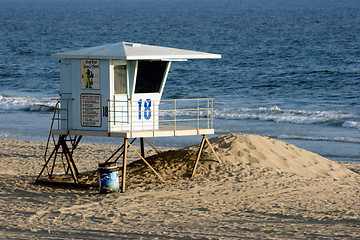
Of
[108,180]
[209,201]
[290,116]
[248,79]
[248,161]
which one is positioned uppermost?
[248,79]

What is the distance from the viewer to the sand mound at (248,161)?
50.8 feet

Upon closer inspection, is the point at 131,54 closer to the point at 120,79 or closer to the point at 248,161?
the point at 120,79

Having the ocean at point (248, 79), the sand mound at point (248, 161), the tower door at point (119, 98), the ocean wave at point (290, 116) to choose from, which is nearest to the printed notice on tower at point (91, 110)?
the tower door at point (119, 98)

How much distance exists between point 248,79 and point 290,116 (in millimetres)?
15456

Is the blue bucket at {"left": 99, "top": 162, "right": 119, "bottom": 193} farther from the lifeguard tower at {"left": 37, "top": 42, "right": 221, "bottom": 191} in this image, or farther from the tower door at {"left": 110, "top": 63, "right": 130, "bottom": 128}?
the tower door at {"left": 110, "top": 63, "right": 130, "bottom": 128}

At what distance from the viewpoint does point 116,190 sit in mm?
13977

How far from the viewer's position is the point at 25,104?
36.0m

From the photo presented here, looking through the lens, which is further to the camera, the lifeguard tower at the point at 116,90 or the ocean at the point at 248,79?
the ocean at the point at 248,79

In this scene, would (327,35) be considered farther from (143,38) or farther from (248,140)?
(248,140)

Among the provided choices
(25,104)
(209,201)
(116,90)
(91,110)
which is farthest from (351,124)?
(25,104)

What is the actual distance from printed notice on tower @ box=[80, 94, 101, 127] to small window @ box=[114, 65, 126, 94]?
0.48 m

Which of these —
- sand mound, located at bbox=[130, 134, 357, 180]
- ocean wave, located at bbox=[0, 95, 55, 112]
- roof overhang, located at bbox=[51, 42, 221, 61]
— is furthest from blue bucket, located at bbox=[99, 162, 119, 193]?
ocean wave, located at bbox=[0, 95, 55, 112]

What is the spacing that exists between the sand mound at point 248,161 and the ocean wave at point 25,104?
19858 millimetres

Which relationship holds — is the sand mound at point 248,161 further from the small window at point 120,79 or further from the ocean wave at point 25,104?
the ocean wave at point 25,104
